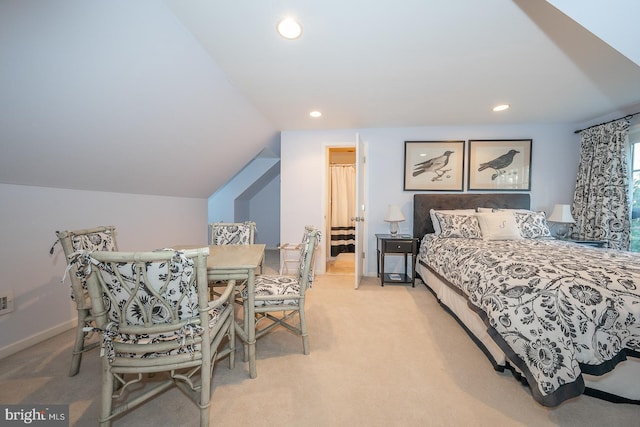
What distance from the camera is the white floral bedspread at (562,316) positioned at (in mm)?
1218

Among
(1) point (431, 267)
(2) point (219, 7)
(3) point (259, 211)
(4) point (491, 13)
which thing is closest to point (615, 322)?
(1) point (431, 267)

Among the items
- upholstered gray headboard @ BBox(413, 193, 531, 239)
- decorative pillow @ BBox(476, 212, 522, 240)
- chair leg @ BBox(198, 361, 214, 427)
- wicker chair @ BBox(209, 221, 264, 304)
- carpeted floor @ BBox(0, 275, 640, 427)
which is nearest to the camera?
chair leg @ BBox(198, 361, 214, 427)

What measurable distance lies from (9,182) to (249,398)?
2275 mm

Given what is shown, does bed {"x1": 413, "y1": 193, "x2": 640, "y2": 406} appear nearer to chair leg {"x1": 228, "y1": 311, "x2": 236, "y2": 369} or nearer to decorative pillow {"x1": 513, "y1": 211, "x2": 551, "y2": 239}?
decorative pillow {"x1": 513, "y1": 211, "x2": 551, "y2": 239}

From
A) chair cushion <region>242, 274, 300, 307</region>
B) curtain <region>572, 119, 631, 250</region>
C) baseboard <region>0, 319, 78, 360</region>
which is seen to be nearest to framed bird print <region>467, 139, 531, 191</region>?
curtain <region>572, 119, 631, 250</region>

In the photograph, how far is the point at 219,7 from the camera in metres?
1.42

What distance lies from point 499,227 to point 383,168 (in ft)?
5.48

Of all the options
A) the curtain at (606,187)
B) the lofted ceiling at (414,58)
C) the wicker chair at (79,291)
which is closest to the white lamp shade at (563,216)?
the curtain at (606,187)

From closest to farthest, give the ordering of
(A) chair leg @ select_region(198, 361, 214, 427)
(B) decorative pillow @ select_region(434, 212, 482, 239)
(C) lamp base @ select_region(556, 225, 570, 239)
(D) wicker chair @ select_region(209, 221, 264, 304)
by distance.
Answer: (A) chair leg @ select_region(198, 361, 214, 427), (D) wicker chair @ select_region(209, 221, 264, 304), (B) decorative pillow @ select_region(434, 212, 482, 239), (C) lamp base @ select_region(556, 225, 570, 239)

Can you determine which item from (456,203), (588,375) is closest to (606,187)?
(456,203)

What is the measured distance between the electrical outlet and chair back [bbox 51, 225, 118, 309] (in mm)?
558

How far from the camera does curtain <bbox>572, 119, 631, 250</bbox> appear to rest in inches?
110

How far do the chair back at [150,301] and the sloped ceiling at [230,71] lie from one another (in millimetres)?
1225

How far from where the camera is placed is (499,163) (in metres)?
3.50
